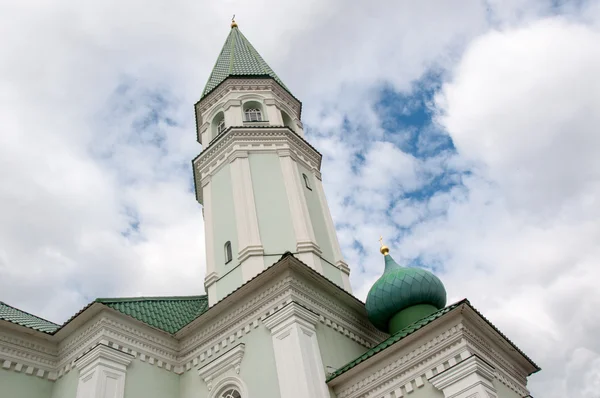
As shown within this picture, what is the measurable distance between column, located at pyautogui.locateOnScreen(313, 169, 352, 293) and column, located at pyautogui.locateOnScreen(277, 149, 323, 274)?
2.65 ft

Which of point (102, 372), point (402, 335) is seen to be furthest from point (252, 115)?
point (402, 335)

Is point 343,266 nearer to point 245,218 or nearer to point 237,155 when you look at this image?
point 245,218

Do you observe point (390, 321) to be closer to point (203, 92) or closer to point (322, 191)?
point (322, 191)

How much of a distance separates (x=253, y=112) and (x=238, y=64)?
9.12 ft

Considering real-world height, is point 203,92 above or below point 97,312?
above

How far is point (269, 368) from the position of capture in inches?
416

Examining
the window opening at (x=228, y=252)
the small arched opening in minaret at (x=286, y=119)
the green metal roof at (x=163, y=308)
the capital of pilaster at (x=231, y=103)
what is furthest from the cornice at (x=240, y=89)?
the green metal roof at (x=163, y=308)

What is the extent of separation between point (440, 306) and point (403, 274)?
111 cm

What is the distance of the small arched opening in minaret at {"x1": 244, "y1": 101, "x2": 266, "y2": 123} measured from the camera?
56.2 feet

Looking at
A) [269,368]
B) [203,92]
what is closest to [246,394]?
[269,368]

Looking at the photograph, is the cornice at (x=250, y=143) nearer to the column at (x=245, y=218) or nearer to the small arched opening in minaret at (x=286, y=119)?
the column at (x=245, y=218)

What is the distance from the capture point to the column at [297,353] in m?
9.85

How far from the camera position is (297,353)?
1019cm

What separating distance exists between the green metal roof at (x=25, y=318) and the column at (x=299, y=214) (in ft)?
Result: 19.7
